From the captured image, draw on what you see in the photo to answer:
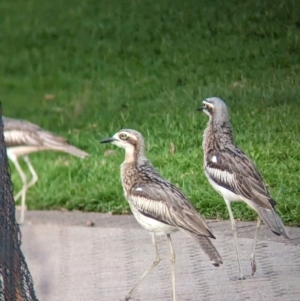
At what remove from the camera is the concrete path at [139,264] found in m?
6.95

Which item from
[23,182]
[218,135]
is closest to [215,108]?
[218,135]

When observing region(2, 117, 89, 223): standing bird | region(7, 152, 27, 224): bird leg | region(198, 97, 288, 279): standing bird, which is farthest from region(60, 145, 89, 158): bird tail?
region(198, 97, 288, 279): standing bird

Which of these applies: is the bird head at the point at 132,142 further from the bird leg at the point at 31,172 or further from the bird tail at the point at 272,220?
the bird leg at the point at 31,172

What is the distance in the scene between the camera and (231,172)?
279 inches

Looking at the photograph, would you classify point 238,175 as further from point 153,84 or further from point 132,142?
point 153,84

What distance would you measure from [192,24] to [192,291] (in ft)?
8.11

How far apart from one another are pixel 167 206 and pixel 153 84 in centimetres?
254

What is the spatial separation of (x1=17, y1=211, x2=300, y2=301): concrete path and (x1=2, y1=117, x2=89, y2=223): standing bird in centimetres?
91

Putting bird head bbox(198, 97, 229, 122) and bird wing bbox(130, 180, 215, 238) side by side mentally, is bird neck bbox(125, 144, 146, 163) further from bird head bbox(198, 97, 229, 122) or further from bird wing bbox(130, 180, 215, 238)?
bird head bbox(198, 97, 229, 122)

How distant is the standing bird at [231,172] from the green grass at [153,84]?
52 centimetres

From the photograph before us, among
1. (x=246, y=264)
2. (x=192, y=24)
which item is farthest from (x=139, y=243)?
(x=192, y=24)

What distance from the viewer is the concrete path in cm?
695

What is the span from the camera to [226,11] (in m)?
8.13

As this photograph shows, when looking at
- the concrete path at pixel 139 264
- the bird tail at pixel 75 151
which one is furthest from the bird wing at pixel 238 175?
the bird tail at pixel 75 151
